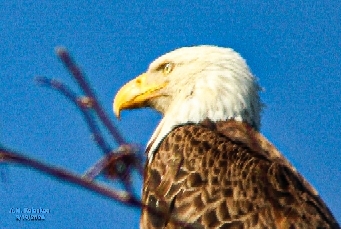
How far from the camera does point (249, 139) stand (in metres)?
4.76

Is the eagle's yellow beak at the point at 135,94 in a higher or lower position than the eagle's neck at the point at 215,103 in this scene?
higher

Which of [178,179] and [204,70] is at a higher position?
[204,70]

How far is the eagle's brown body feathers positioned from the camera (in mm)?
3924

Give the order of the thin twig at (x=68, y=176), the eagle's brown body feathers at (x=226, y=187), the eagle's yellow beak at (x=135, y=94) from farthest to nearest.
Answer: the eagle's yellow beak at (x=135, y=94) → the eagle's brown body feathers at (x=226, y=187) → the thin twig at (x=68, y=176)

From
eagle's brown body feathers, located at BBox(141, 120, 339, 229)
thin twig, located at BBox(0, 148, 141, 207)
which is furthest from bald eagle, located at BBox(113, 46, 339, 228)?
thin twig, located at BBox(0, 148, 141, 207)

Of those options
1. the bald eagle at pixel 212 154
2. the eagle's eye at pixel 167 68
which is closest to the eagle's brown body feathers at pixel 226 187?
the bald eagle at pixel 212 154

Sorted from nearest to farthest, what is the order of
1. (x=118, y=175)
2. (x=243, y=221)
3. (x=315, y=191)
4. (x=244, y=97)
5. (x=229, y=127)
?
(x=118, y=175) → (x=243, y=221) → (x=315, y=191) → (x=229, y=127) → (x=244, y=97)

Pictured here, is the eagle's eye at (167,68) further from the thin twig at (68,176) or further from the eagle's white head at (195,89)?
the thin twig at (68,176)

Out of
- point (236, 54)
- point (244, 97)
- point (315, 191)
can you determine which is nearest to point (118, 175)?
point (315, 191)

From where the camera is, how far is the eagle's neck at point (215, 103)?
5.23 m

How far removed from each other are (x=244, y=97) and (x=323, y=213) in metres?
A: 1.57

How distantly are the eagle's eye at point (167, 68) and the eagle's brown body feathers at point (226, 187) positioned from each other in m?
1.18

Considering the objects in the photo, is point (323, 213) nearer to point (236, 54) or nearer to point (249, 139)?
point (249, 139)

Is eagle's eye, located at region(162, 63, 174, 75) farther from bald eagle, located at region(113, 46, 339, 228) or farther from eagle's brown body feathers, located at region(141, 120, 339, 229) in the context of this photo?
eagle's brown body feathers, located at region(141, 120, 339, 229)
